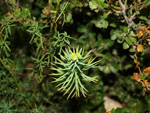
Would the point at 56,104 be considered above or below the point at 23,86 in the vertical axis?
below

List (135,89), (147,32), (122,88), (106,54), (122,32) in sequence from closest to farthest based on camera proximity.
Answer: (147,32) → (122,32) → (106,54) → (135,89) → (122,88)

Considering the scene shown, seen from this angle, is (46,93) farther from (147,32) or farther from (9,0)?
(147,32)

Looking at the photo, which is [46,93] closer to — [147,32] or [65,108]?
[65,108]

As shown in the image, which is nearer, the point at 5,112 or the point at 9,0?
the point at 9,0

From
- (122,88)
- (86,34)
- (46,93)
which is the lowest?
(46,93)

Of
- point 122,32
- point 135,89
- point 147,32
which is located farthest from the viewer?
point 135,89

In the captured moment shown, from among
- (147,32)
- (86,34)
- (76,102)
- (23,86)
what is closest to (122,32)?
(147,32)

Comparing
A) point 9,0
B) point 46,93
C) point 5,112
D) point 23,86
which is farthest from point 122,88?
point 9,0
